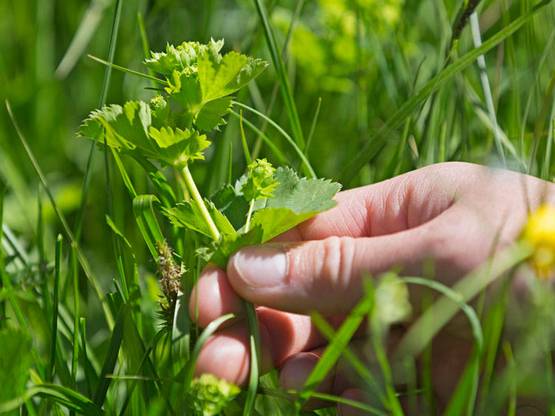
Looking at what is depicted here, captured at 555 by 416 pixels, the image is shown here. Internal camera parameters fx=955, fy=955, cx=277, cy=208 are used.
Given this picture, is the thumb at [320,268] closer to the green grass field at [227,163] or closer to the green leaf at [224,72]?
the green grass field at [227,163]

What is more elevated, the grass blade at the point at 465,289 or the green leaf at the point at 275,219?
the green leaf at the point at 275,219

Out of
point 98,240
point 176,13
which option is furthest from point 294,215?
point 176,13

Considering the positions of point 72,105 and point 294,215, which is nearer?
point 294,215

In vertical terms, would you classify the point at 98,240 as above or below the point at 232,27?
below

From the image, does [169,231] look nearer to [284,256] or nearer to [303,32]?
[284,256]

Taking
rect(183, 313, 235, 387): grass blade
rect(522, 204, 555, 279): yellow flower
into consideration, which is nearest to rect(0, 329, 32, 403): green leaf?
rect(183, 313, 235, 387): grass blade

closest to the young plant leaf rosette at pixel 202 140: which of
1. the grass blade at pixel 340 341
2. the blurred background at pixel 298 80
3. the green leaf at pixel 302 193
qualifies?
the green leaf at pixel 302 193

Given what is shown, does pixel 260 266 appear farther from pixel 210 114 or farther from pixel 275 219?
pixel 210 114

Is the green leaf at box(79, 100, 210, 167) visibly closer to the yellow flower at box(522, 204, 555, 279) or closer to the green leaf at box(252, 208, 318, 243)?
the green leaf at box(252, 208, 318, 243)
